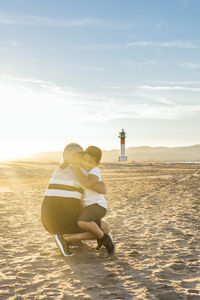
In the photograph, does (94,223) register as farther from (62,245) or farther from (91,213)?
(62,245)

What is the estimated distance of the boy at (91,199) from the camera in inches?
203

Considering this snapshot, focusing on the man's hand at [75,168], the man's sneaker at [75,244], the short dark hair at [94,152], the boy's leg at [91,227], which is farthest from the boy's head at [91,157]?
the man's sneaker at [75,244]

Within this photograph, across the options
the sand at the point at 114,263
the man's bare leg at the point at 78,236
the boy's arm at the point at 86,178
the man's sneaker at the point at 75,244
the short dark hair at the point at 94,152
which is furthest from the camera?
the man's sneaker at the point at 75,244

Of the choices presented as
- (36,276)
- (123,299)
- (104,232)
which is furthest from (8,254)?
(123,299)

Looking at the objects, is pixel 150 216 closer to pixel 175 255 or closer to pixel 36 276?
pixel 175 255

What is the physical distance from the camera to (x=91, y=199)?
17.2 feet

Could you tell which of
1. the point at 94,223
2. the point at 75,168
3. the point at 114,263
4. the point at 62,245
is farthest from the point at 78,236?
the point at 75,168

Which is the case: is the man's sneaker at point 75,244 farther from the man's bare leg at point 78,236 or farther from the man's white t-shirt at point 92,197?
the man's white t-shirt at point 92,197

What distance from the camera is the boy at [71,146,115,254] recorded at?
5145 mm

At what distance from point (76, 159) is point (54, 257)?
1.62m

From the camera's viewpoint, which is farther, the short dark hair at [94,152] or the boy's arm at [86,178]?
the short dark hair at [94,152]

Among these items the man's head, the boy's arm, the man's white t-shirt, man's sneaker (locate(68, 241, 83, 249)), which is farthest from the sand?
the man's head

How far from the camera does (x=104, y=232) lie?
5.66 metres

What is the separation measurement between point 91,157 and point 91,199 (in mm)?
674
